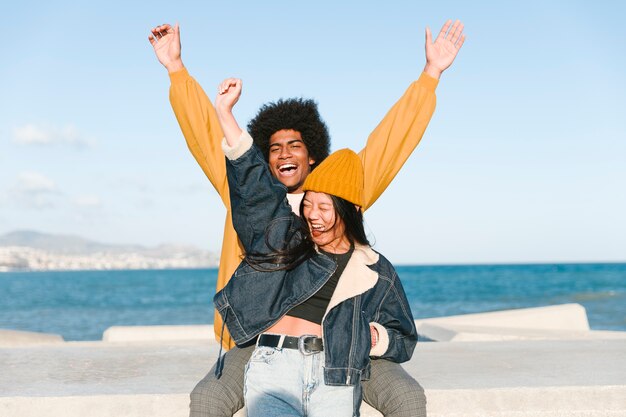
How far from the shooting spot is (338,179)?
9.34 ft

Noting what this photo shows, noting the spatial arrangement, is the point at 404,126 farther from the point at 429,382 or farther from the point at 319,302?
the point at 429,382

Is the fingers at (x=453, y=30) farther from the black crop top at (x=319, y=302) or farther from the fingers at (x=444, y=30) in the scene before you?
the black crop top at (x=319, y=302)

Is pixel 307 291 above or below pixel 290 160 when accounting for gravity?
below

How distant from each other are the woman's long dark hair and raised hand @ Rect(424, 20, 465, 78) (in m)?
1.06

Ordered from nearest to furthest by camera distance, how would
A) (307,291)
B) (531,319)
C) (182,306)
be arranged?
(307,291)
(531,319)
(182,306)

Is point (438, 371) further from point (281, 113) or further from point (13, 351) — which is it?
point (13, 351)

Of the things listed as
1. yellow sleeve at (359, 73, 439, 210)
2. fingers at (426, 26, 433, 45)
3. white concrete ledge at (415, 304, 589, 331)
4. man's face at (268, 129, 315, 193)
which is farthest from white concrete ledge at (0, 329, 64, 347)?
fingers at (426, 26, 433, 45)

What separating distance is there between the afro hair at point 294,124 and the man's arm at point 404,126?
526 mm

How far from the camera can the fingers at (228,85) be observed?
283cm

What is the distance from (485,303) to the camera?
3547 centimetres

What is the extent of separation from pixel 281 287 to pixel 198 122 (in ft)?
3.23

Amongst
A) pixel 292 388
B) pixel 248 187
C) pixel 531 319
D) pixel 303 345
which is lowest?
pixel 531 319

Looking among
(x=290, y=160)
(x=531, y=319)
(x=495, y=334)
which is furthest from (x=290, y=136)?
(x=531, y=319)

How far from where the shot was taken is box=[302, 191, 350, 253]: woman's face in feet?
9.41
